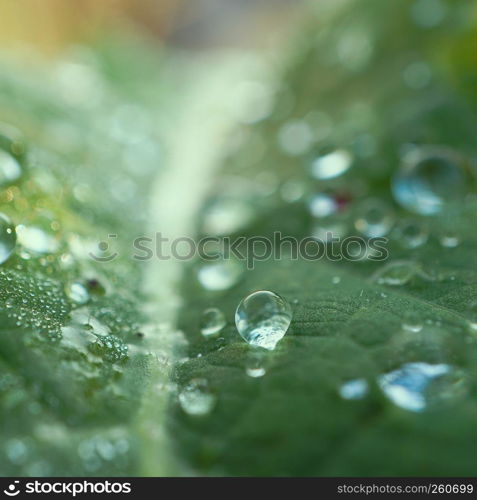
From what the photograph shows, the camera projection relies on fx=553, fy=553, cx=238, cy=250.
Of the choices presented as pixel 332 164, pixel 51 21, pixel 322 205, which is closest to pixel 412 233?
pixel 322 205

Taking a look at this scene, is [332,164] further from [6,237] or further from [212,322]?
[6,237]

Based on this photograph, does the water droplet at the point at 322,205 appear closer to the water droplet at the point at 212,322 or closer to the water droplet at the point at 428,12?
the water droplet at the point at 212,322

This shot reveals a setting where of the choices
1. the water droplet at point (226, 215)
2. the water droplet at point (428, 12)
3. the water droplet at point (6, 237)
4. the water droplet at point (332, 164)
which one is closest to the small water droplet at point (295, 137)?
the water droplet at point (332, 164)

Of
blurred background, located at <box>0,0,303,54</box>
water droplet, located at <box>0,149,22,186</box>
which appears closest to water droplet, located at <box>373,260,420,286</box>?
water droplet, located at <box>0,149,22,186</box>

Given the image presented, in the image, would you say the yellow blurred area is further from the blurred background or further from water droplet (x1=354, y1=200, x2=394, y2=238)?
water droplet (x1=354, y1=200, x2=394, y2=238)

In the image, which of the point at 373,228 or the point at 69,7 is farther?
the point at 69,7
